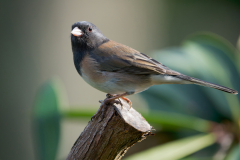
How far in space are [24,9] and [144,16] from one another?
1799 mm

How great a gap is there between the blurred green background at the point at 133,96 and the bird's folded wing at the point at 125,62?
516mm

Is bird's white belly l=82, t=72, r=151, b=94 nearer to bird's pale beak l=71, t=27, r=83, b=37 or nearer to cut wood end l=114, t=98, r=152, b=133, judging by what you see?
cut wood end l=114, t=98, r=152, b=133

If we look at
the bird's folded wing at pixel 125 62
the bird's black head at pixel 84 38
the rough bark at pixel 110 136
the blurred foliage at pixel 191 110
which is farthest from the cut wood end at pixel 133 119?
the blurred foliage at pixel 191 110

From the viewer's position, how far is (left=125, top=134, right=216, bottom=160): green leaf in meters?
1.62

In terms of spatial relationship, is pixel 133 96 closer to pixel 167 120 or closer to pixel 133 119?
pixel 167 120

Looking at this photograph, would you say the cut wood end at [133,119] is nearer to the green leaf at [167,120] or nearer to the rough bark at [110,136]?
the rough bark at [110,136]

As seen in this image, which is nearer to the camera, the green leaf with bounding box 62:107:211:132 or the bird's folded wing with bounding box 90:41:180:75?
the bird's folded wing with bounding box 90:41:180:75

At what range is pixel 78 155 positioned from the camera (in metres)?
1.16

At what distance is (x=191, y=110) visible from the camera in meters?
2.00

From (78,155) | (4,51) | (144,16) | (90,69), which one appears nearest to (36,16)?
(4,51)

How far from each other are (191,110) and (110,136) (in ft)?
3.53

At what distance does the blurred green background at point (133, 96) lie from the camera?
174 centimetres

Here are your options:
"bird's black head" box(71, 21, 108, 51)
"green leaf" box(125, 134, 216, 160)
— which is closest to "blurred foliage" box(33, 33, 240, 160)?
"green leaf" box(125, 134, 216, 160)

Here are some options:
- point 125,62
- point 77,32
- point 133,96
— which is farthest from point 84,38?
point 133,96
